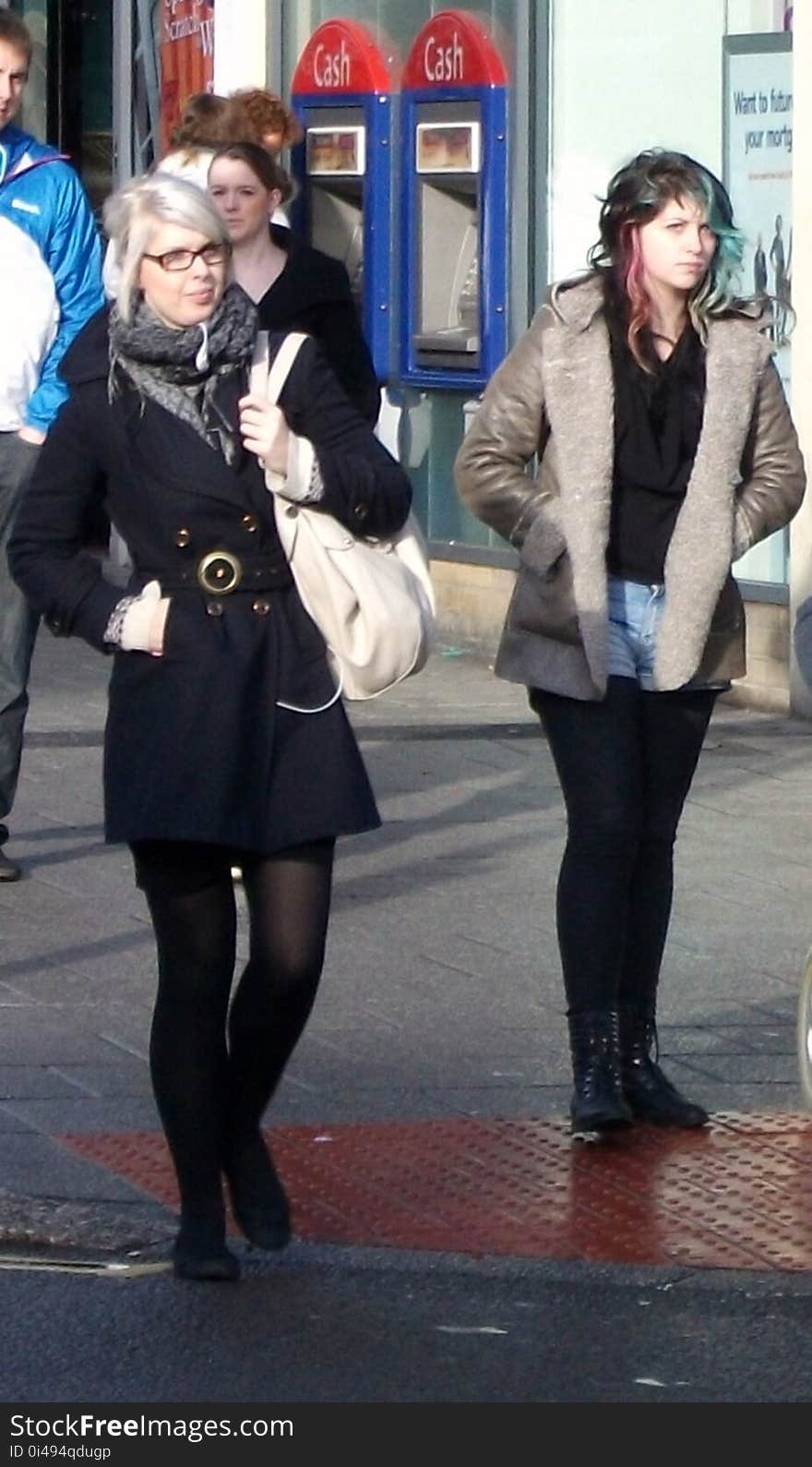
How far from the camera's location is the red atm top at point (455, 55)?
11719 millimetres

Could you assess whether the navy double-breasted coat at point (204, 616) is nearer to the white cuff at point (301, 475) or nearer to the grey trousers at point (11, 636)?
the white cuff at point (301, 475)

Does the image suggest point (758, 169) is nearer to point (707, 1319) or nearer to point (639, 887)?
point (639, 887)

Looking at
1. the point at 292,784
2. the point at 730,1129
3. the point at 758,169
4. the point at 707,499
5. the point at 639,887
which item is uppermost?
the point at 758,169

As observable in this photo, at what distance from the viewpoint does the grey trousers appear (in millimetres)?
7809

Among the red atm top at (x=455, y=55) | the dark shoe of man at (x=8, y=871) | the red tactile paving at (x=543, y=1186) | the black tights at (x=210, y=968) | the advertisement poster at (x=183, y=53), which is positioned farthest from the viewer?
the advertisement poster at (x=183, y=53)

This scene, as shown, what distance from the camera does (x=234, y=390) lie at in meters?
4.88

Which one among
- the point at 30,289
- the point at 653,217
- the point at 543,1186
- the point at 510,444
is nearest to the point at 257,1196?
the point at 543,1186

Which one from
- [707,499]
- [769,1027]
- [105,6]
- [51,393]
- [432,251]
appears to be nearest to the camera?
[707,499]

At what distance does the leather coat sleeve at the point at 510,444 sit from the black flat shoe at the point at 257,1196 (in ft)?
4.52

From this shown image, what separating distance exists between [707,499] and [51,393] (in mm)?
2591

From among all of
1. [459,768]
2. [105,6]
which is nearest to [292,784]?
[459,768]

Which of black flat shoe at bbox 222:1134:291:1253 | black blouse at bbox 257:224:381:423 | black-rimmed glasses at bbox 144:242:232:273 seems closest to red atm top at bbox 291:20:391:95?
black blouse at bbox 257:224:381:423

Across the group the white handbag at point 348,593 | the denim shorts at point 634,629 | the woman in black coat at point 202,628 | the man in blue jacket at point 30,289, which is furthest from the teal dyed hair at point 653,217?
the man in blue jacket at point 30,289

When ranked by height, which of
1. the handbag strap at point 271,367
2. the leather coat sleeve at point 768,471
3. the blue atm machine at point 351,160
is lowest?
the leather coat sleeve at point 768,471
